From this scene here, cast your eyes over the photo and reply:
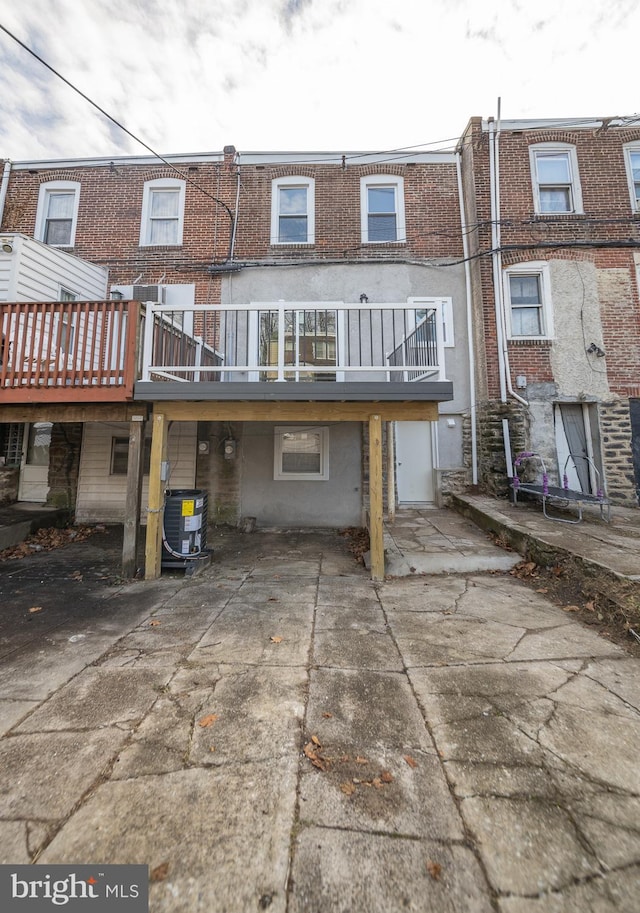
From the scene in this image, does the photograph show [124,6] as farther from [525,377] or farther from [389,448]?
[525,377]

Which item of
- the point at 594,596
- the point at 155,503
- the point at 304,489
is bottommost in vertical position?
the point at 594,596

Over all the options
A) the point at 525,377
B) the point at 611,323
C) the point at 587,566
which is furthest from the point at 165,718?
the point at 611,323

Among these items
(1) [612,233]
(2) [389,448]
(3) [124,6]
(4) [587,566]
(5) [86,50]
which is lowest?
(4) [587,566]

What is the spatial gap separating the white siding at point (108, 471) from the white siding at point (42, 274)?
2773mm

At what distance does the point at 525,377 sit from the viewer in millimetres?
7691

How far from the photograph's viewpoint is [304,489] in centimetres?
779

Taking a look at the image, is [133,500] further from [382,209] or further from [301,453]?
[382,209]

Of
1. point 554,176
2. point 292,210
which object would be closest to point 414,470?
point 292,210

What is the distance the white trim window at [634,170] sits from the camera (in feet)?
26.1

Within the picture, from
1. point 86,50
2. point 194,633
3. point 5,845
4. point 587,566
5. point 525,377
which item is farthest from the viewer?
point 525,377

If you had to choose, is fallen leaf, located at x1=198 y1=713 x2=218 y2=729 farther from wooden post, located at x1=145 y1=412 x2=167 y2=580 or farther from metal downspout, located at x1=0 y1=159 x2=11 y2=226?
metal downspout, located at x1=0 y1=159 x2=11 y2=226

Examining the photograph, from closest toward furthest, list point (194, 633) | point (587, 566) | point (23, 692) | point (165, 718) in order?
point (165, 718) < point (23, 692) < point (194, 633) < point (587, 566)

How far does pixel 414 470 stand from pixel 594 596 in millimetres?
4581

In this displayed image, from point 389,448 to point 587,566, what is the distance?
364 centimetres
